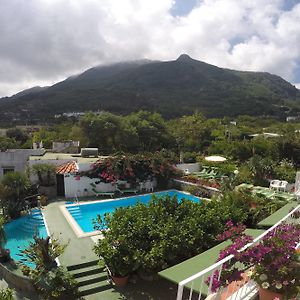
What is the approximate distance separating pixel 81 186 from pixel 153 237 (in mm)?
10211

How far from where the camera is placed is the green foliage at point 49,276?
23.9ft

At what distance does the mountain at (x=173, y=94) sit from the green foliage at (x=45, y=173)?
56.1 m

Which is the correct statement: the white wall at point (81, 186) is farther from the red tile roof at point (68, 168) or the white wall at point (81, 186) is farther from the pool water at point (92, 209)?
the pool water at point (92, 209)

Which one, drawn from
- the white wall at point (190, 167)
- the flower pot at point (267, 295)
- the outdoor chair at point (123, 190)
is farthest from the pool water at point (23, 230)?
the white wall at point (190, 167)

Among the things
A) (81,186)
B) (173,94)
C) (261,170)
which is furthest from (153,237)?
(173,94)

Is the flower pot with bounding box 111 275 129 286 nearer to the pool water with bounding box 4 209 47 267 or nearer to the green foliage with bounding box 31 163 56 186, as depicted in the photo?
the pool water with bounding box 4 209 47 267

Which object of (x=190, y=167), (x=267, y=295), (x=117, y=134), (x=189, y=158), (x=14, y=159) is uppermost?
(x=117, y=134)

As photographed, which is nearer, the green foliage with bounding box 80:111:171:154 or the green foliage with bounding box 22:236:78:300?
the green foliage with bounding box 22:236:78:300

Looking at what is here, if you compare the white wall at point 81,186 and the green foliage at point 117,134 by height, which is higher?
the green foliage at point 117,134

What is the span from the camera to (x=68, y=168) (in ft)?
57.8

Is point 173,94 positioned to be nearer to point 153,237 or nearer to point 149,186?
point 149,186

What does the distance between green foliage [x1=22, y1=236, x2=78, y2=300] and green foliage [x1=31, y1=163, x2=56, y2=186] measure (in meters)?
9.14

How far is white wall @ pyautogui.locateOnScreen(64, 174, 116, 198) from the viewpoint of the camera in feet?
55.8

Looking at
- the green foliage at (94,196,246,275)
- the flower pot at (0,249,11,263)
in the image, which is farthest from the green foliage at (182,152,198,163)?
the flower pot at (0,249,11,263)
